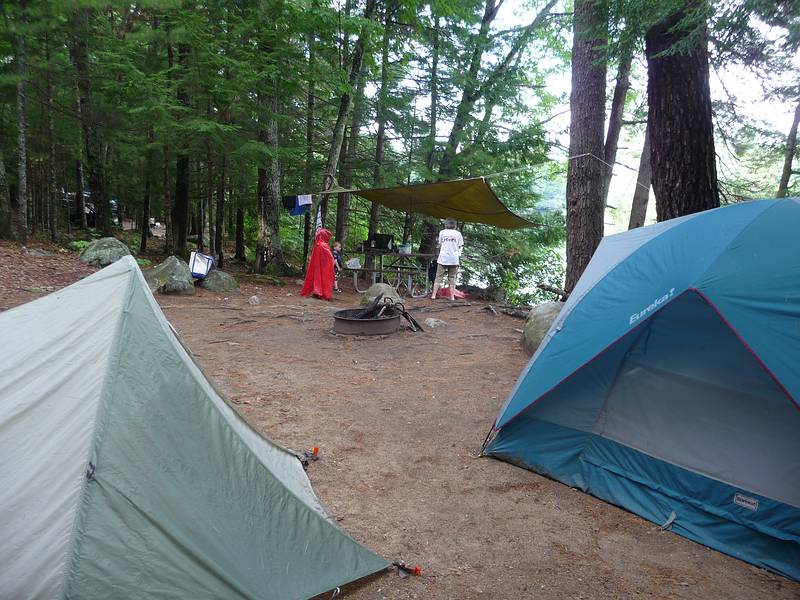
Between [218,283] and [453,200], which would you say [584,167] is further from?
[218,283]

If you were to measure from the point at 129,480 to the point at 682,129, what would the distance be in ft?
15.7

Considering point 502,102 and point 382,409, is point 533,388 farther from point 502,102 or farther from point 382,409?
point 502,102

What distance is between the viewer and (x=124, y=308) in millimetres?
2119

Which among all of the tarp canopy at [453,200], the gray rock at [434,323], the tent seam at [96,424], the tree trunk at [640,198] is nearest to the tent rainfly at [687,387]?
the tent seam at [96,424]

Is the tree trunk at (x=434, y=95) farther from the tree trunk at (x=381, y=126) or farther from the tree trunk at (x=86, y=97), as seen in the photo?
the tree trunk at (x=86, y=97)

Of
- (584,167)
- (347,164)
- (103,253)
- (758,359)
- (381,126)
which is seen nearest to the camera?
(758,359)

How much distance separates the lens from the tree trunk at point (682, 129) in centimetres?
446

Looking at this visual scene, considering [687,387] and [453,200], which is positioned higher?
[453,200]

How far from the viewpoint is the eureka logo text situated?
2699 mm

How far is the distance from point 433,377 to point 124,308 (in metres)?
3.61

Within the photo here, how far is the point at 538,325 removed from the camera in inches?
243

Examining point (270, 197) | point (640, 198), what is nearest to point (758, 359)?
point (640, 198)

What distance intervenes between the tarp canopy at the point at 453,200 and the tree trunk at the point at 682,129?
4.13 metres

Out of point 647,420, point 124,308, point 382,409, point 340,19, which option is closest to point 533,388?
point 647,420
